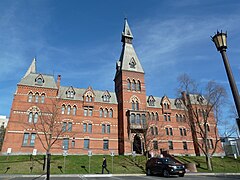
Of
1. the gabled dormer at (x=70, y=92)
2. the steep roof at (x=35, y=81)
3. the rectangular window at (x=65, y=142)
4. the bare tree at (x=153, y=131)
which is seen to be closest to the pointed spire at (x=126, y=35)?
the gabled dormer at (x=70, y=92)

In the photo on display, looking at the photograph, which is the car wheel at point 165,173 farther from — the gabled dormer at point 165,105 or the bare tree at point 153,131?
the gabled dormer at point 165,105

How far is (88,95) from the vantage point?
135 ft

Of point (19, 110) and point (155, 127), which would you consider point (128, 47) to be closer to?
point (155, 127)

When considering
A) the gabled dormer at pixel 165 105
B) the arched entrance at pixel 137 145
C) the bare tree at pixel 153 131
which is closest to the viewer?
the bare tree at pixel 153 131

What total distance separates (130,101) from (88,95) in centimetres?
930

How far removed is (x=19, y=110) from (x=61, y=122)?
25.9ft

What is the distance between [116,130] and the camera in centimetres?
4041

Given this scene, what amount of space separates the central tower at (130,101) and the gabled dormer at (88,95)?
6.26 meters

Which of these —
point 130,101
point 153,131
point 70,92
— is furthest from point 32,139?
point 153,131

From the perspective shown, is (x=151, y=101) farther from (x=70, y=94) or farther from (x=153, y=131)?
(x=70, y=94)

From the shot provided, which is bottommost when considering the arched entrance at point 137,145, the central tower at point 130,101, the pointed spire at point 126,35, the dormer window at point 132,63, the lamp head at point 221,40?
the arched entrance at point 137,145

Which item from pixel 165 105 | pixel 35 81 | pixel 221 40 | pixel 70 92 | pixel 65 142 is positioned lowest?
pixel 65 142

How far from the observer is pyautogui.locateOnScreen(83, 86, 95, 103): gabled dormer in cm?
4053

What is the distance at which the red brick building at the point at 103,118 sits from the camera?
34469mm
